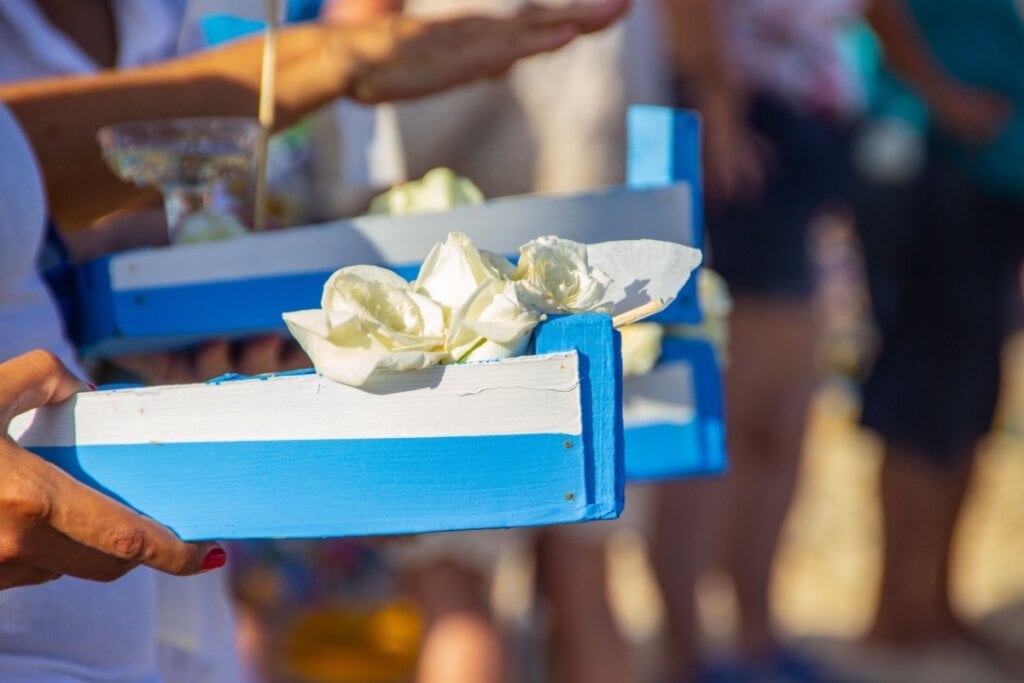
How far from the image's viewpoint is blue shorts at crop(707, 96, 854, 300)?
2957mm

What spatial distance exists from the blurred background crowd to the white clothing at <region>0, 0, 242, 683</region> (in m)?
0.53

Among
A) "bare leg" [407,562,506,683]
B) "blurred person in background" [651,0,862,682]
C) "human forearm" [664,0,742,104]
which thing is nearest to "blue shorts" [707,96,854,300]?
"blurred person in background" [651,0,862,682]

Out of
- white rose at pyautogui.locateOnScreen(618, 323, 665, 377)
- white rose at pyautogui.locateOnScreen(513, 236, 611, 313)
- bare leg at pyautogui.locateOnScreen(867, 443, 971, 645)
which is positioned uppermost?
white rose at pyautogui.locateOnScreen(513, 236, 611, 313)

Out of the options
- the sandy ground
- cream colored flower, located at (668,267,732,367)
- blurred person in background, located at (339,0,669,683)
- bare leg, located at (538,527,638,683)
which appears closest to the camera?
cream colored flower, located at (668,267,732,367)

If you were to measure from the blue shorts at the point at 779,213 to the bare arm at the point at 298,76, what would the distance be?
1.60 metres

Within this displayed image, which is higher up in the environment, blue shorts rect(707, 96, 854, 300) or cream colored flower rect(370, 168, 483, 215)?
cream colored flower rect(370, 168, 483, 215)

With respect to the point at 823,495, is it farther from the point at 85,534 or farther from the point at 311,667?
the point at 85,534

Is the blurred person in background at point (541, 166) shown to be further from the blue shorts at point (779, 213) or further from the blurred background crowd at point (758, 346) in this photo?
the blue shorts at point (779, 213)

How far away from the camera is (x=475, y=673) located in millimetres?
2264

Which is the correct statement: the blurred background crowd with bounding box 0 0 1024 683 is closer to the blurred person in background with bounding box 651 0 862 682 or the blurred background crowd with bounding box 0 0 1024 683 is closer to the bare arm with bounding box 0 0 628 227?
the blurred person in background with bounding box 651 0 862 682

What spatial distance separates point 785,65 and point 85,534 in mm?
2358

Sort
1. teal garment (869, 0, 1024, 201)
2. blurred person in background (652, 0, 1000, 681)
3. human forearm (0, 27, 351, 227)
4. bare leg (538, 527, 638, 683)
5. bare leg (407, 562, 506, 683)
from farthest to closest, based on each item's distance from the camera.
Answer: teal garment (869, 0, 1024, 201), blurred person in background (652, 0, 1000, 681), bare leg (538, 527, 638, 683), bare leg (407, 562, 506, 683), human forearm (0, 27, 351, 227)

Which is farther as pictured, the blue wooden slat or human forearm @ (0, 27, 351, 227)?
human forearm @ (0, 27, 351, 227)

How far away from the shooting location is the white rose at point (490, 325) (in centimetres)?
88
